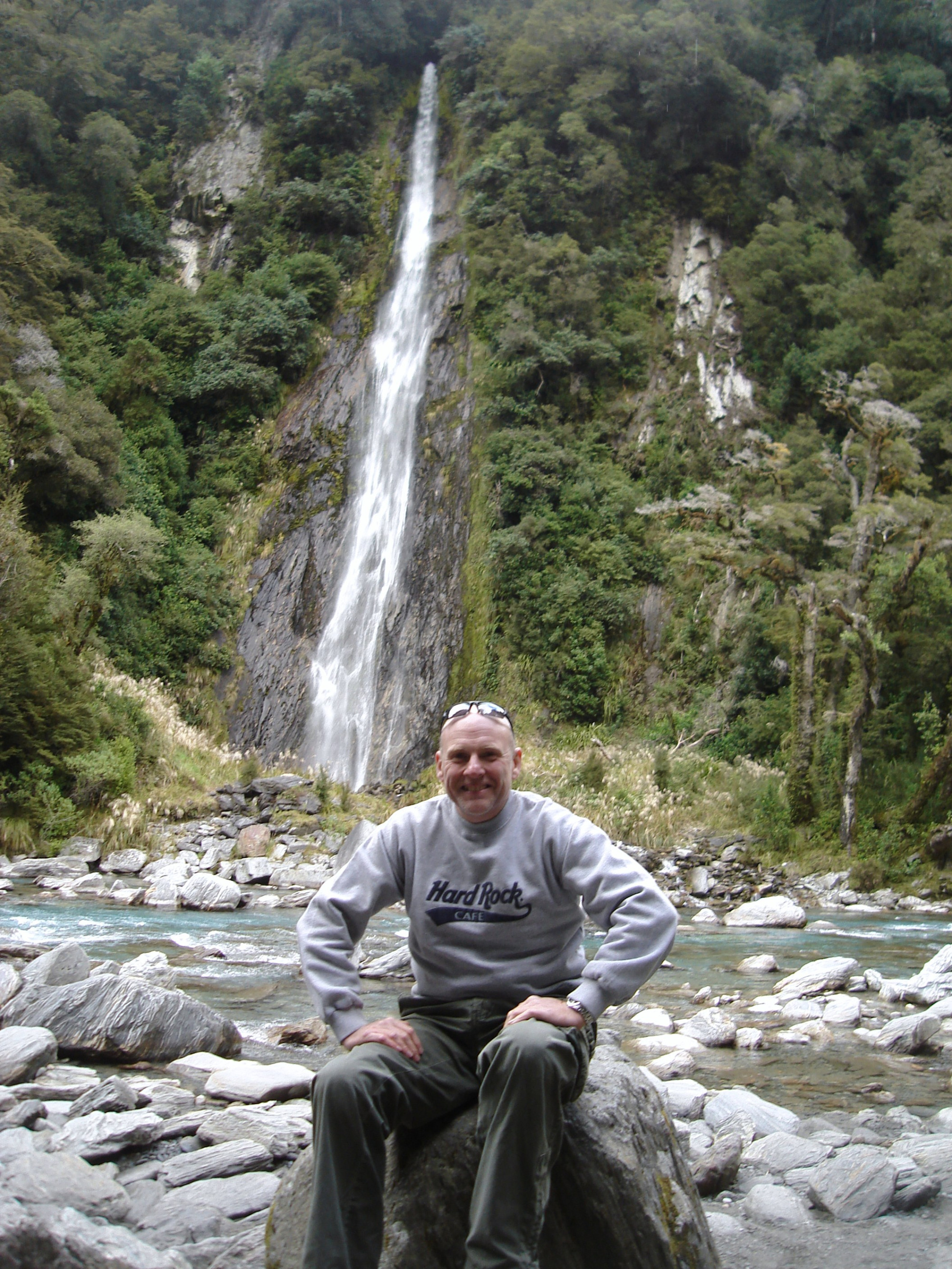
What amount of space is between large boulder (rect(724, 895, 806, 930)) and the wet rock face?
8.71 meters

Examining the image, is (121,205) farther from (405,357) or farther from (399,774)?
(399,774)

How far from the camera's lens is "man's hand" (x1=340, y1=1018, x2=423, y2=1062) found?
209cm

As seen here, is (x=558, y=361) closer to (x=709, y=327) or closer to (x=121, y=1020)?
(x=709, y=327)

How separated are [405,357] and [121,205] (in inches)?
418

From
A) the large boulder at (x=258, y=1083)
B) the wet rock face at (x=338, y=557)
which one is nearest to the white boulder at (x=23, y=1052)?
the large boulder at (x=258, y=1083)

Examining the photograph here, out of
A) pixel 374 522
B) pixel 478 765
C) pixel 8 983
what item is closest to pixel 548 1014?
pixel 478 765

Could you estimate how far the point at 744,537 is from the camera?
14039 mm

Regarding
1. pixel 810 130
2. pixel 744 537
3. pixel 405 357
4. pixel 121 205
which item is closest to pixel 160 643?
pixel 405 357

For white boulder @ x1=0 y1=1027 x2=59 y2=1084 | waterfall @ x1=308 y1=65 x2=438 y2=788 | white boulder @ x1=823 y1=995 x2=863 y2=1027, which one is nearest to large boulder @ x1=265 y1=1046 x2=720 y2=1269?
white boulder @ x1=0 y1=1027 x2=59 y2=1084

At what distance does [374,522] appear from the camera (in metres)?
20.5

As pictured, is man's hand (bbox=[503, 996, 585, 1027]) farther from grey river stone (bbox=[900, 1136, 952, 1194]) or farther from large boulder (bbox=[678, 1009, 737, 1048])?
large boulder (bbox=[678, 1009, 737, 1048])

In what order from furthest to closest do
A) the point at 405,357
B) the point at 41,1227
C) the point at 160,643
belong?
1. the point at 405,357
2. the point at 160,643
3. the point at 41,1227

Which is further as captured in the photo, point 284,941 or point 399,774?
point 399,774

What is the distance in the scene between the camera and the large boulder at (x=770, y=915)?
9477mm
